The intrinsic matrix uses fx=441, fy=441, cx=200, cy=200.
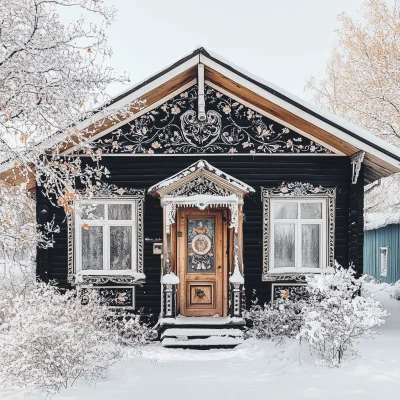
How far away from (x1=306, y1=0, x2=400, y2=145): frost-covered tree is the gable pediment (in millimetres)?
9995

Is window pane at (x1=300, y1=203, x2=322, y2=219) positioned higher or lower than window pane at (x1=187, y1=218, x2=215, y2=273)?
higher

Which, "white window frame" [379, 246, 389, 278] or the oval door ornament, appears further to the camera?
"white window frame" [379, 246, 389, 278]

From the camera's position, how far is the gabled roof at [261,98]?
362 inches

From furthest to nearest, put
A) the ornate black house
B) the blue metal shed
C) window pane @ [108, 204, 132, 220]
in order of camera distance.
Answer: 1. the blue metal shed
2. window pane @ [108, 204, 132, 220]
3. the ornate black house

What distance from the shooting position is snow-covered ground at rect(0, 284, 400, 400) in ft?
19.2

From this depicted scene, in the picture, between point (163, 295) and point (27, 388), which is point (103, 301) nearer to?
point (163, 295)

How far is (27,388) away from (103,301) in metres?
3.93

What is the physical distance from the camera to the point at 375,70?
669 inches

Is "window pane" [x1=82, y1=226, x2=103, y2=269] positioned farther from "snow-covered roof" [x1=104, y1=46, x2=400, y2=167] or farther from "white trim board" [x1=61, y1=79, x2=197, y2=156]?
"snow-covered roof" [x1=104, y1=46, x2=400, y2=167]

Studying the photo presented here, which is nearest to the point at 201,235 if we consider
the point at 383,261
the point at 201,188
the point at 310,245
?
the point at 201,188

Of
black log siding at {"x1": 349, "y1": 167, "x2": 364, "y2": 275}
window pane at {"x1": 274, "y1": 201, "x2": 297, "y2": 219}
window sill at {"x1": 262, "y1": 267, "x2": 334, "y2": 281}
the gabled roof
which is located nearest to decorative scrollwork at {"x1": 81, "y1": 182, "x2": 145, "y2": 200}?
the gabled roof

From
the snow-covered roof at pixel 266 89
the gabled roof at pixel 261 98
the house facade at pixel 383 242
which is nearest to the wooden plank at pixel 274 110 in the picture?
the gabled roof at pixel 261 98

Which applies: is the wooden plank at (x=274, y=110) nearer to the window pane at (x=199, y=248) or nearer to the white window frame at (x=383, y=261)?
the window pane at (x=199, y=248)

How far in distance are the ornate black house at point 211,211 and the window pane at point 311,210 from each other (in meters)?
0.02
